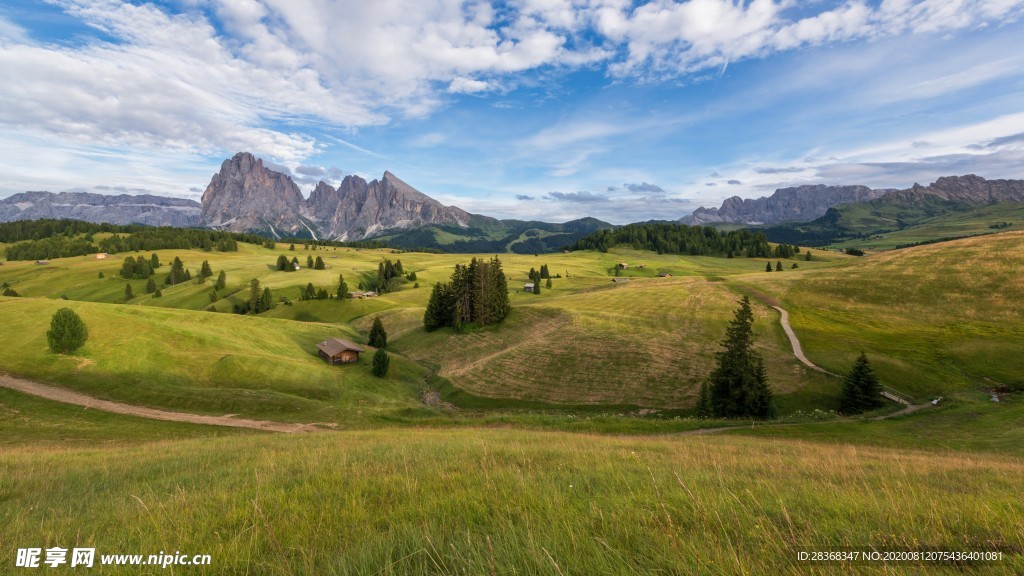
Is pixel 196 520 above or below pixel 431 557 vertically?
below

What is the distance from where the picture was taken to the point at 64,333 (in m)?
39.8

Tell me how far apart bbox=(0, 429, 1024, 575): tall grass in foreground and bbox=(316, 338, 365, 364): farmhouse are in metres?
49.5

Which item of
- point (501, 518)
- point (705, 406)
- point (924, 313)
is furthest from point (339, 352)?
point (924, 313)

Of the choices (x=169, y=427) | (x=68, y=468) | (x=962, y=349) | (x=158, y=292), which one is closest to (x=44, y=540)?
(x=68, y=468)

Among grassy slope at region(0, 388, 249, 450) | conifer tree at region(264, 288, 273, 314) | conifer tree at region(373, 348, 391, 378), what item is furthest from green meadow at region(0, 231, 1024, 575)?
conifer tree at region(264, 288, 273, 314)

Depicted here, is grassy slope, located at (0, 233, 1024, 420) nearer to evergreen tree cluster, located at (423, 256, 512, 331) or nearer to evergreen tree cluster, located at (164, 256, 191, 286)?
evergreen tree cluster, located at (423, 256, 512, 331)

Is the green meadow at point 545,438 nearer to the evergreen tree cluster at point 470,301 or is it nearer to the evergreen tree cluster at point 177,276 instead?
the evergreen tree cluster at point 470,301

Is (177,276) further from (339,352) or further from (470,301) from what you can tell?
(470,301)

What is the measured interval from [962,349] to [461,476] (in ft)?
203

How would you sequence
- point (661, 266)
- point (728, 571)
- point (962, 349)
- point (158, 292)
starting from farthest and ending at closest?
point (661, 266), point (158, 292), point (962, 349), point (728, 571)

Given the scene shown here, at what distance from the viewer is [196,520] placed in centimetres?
459

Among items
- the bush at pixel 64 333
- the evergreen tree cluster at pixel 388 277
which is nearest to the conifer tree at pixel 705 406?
the bush at pixel 64 333

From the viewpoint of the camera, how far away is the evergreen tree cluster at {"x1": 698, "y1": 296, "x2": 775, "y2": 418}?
35.1 meters

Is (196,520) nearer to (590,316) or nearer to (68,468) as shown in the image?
(68,468)
